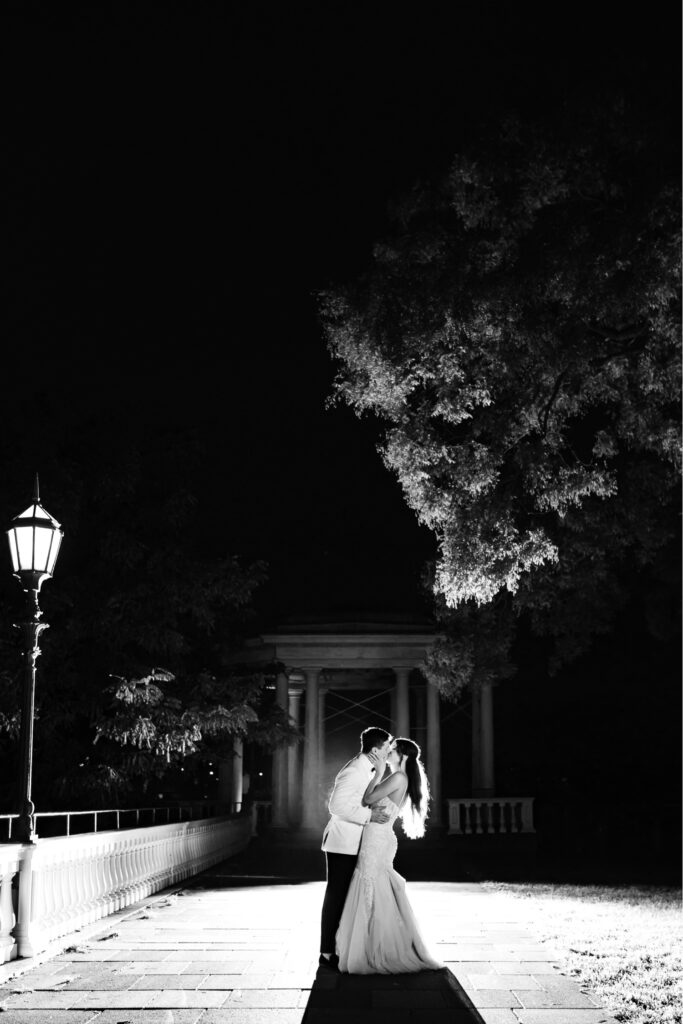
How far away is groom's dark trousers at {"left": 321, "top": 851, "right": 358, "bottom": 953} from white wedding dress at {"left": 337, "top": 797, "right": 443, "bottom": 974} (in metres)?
0.14

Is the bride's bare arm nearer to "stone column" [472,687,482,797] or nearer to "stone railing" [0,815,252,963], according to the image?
"stone railing" [0,815,252,963]

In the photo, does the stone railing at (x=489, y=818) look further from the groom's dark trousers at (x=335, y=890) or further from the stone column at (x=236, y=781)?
the groom's dark trousers at (x=335, y=890)

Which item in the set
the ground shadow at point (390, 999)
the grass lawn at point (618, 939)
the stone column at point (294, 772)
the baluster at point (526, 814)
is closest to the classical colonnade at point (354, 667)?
the stone column at point (294, 772)

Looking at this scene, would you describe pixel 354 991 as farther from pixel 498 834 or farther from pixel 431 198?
pixel 498 834

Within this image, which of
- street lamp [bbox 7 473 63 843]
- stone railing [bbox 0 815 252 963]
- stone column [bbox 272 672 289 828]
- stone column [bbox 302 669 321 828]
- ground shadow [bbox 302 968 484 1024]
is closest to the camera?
ground shadow [bbox 302 968 484 1024]

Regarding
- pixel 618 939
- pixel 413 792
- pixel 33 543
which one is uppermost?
pixel 33 543

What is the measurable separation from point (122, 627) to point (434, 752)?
11.3m

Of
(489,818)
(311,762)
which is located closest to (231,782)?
(311,762)

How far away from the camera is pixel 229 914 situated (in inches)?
532

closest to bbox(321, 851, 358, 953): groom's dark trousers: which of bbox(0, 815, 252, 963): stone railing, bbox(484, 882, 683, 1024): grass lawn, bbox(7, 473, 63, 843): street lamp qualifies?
bbox(484, 882, 683, 1024): grass lawn

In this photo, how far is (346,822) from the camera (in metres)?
9.18

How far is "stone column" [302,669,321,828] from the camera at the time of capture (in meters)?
30.2

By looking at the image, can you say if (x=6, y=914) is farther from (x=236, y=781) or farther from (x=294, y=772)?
(x=294, y=772)

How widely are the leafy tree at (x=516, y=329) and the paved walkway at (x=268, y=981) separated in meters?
5.01
